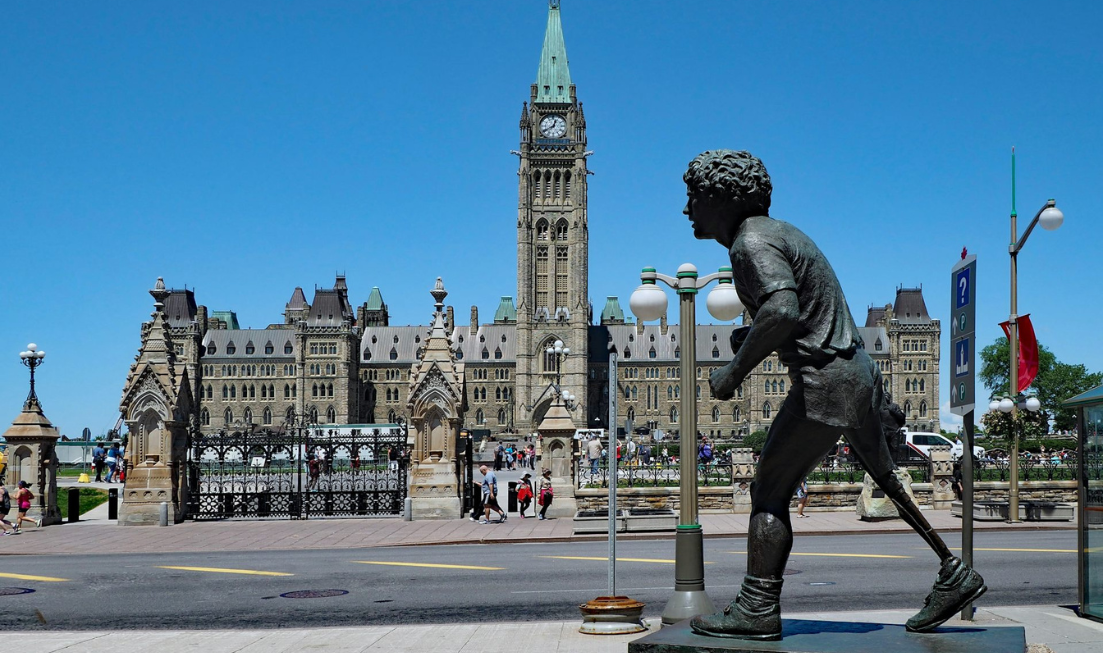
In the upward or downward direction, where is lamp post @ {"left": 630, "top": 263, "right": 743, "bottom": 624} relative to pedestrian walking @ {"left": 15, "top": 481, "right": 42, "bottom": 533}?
→ upward

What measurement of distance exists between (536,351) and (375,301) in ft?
143

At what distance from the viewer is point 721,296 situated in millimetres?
9766

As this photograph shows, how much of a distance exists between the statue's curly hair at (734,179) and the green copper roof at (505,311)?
136423 millimetres

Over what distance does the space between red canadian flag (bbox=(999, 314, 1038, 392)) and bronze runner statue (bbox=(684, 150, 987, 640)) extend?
15.7m

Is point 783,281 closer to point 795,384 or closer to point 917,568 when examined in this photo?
point 795,384

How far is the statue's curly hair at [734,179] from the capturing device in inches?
227

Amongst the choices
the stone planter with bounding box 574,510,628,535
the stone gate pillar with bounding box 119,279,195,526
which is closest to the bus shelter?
the stone planter with bounding box 574,510,628,535

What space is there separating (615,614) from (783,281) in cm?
457

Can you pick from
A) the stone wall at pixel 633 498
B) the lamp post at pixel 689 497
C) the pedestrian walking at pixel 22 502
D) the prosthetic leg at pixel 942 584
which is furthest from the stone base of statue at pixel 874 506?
the pedestrian walking at pixel 22 502

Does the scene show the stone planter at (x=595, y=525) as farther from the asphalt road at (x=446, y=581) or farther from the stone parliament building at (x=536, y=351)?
the stone parliament building at (x=536, y=351)

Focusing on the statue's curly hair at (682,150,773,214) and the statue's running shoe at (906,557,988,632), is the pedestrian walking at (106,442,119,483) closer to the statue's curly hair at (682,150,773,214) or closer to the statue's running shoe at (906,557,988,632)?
the statue's curly hair at (682,150,773,214)

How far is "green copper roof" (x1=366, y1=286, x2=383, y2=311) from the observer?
6004 inches

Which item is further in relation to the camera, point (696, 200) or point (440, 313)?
point (440, 313)

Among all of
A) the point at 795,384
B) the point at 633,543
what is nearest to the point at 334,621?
the point at 795,384
